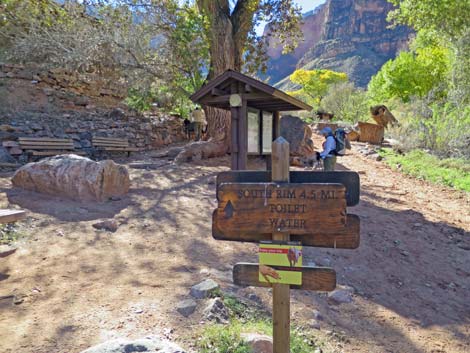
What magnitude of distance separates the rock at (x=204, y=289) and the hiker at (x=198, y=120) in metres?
9.82

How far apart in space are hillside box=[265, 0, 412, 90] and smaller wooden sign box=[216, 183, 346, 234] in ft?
212

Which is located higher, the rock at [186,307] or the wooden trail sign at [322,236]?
the wooden trail sign at [322,236]

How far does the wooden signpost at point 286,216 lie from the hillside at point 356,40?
64.7 meters

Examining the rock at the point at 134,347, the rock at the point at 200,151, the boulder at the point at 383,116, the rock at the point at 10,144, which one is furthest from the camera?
the boulder at the point at 383,116

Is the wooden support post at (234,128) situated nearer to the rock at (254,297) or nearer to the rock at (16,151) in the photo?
the rock at (254,297)

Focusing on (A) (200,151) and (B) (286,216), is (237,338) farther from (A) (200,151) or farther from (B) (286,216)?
(A) (200,151)

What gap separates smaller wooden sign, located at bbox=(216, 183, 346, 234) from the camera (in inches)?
61.3

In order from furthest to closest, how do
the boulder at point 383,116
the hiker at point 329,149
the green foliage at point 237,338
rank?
1. the boulder at point 383,116
2. the hiker at point 329,149
3. the green foliage at point 237,338

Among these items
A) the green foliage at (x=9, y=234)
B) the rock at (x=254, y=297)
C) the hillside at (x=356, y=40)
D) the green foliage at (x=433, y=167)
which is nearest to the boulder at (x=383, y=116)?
the green foliage at (x=433, y=167)

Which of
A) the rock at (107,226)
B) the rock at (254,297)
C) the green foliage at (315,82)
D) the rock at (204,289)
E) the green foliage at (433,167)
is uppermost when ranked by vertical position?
the green foliage at (315,82)

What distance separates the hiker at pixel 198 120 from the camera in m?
12.0

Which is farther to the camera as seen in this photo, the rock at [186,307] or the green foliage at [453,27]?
the green foliage at [453,27]

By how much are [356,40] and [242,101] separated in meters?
89.0

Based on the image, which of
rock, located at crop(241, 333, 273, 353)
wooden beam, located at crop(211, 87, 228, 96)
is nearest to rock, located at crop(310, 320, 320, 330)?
rock, located at crop(241, 333, 273, 353)
